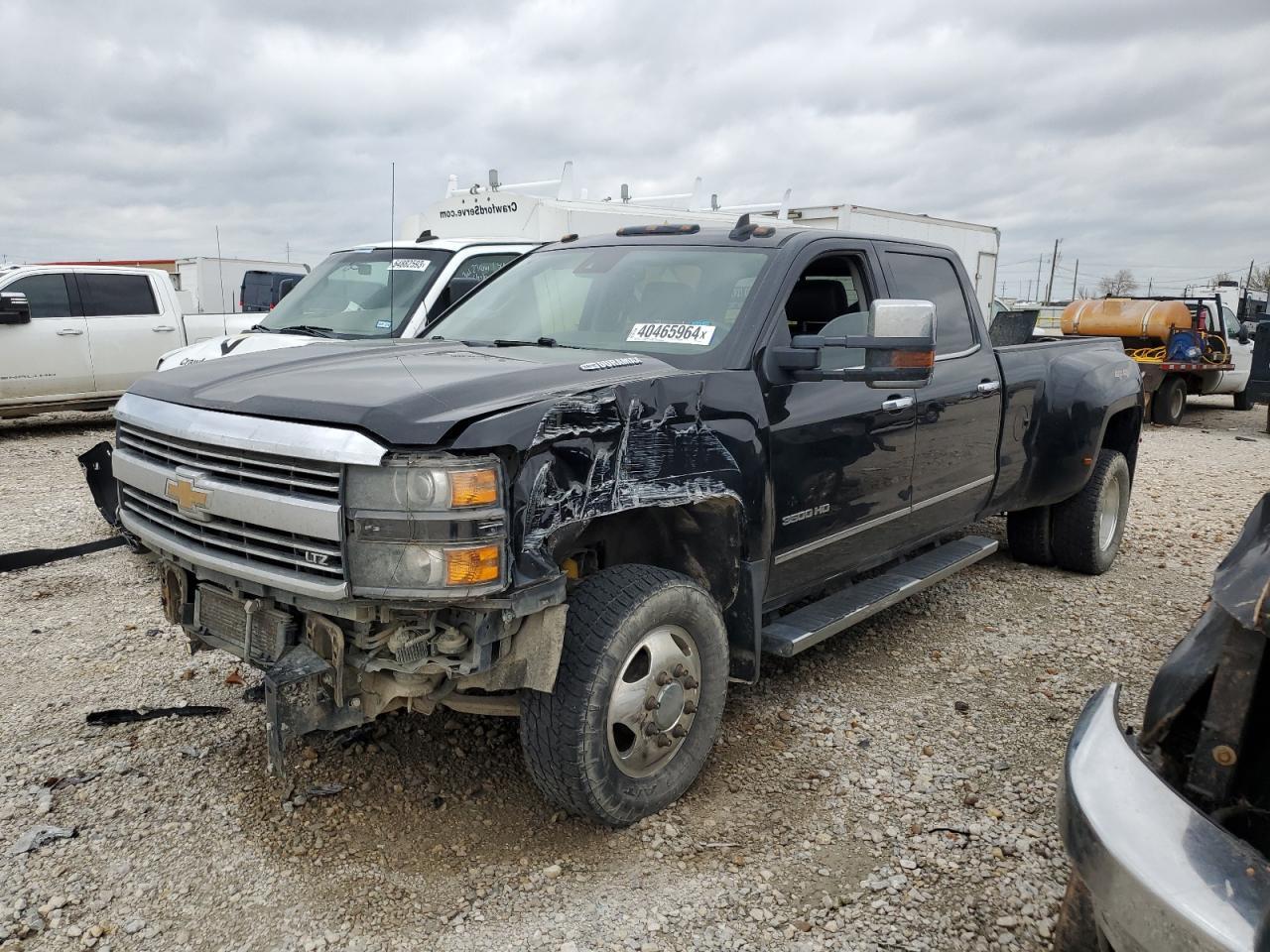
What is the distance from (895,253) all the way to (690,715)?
2392mm

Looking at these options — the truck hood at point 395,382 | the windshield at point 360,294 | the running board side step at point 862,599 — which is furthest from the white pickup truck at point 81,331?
the running board side step at point 862,599

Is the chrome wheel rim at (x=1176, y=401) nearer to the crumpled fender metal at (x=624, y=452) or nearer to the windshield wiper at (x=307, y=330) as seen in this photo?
the windshield wiper at (x=307, y=330)

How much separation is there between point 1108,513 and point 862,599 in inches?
112

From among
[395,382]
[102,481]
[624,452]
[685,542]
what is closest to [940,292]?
[685,542]

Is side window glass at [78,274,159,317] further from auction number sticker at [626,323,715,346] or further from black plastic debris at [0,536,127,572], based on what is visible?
auction number sticker at [626,323,715,346]

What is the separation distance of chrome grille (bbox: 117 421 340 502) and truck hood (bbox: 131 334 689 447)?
120 mm

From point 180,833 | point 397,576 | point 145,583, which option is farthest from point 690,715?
point 145,583

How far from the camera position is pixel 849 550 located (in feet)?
12.8

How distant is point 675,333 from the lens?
3.51m

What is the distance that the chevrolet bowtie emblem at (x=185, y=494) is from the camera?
274cm

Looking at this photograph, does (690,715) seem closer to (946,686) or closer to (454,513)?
(454,513)

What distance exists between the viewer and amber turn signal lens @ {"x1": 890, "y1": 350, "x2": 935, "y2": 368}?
3104 millimetres

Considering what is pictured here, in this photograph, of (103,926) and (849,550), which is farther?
(849,550)

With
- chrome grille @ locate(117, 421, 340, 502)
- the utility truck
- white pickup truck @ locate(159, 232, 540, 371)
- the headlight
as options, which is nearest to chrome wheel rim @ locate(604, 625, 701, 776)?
the headlight
